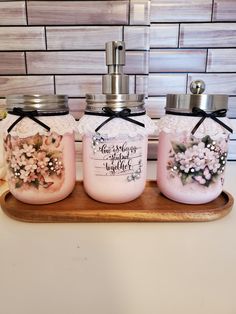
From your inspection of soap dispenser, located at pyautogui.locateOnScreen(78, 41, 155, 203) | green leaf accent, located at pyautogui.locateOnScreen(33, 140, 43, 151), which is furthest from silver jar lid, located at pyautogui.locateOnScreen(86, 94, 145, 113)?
green leaf accent, located at pyautogui.locateOnScreen(33, 140, 43, 151)

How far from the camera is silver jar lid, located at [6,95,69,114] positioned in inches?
17.0

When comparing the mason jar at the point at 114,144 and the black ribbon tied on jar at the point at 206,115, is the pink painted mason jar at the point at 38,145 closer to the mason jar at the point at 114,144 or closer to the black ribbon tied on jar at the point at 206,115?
the mason jar at the point at 114,144

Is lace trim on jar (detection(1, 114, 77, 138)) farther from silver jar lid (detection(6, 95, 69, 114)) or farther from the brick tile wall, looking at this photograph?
the brick tile wall

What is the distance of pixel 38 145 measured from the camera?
0.44m

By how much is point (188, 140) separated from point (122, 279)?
0.25 m

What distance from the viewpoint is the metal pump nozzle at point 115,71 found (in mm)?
448

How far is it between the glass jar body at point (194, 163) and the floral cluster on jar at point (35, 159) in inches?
7.9

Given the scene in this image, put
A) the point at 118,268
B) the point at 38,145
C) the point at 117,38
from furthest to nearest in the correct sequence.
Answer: the point at 117,38 < the point at 38,145 < the point at 118,268

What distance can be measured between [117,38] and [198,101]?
311 mm

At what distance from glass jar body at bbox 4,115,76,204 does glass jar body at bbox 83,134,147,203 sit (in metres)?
0.04

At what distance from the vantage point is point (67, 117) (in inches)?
18.5

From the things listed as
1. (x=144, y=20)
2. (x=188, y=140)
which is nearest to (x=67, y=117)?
(x=188, y=140)

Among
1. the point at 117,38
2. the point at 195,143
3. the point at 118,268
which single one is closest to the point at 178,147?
the point at 195,143

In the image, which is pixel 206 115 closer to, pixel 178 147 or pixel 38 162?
pixel 178 147
